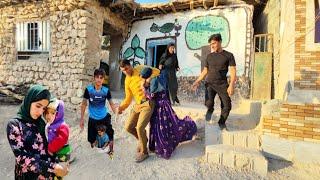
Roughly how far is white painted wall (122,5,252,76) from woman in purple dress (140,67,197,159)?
17.8 feet

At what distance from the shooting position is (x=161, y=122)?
16.4ft

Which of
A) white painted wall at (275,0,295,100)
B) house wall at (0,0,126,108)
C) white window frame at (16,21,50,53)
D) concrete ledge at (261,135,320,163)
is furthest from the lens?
white window frame at (16,21,50,53)

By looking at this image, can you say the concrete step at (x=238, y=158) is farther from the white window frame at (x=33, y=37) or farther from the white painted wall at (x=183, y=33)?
the white window frame at (x=33, y=37)


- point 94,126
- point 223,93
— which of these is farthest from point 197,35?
point 94,126

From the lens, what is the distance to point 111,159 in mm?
4969

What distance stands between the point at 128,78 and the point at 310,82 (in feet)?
10.7

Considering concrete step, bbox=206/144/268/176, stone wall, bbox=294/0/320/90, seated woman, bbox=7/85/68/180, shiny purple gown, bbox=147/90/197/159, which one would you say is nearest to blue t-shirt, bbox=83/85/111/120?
shiny purple gown, bbox=147/90/197/159

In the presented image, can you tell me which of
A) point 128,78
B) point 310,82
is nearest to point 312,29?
point 310,82

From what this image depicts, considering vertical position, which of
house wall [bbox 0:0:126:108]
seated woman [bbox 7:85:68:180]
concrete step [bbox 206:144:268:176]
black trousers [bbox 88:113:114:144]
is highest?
house wall [bbox 0:0:126:108]

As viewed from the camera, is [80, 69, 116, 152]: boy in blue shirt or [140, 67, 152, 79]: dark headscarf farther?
[140, 67, 152, 79]: dark headscarf

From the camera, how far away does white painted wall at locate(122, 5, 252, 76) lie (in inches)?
388

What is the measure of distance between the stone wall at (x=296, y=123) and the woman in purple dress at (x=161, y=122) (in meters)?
1.63

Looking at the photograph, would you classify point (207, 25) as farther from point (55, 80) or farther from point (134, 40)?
point (55, 80)

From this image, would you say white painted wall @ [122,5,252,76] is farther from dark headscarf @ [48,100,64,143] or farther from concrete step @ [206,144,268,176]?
dark headscarf @ [48,100,64,143]
